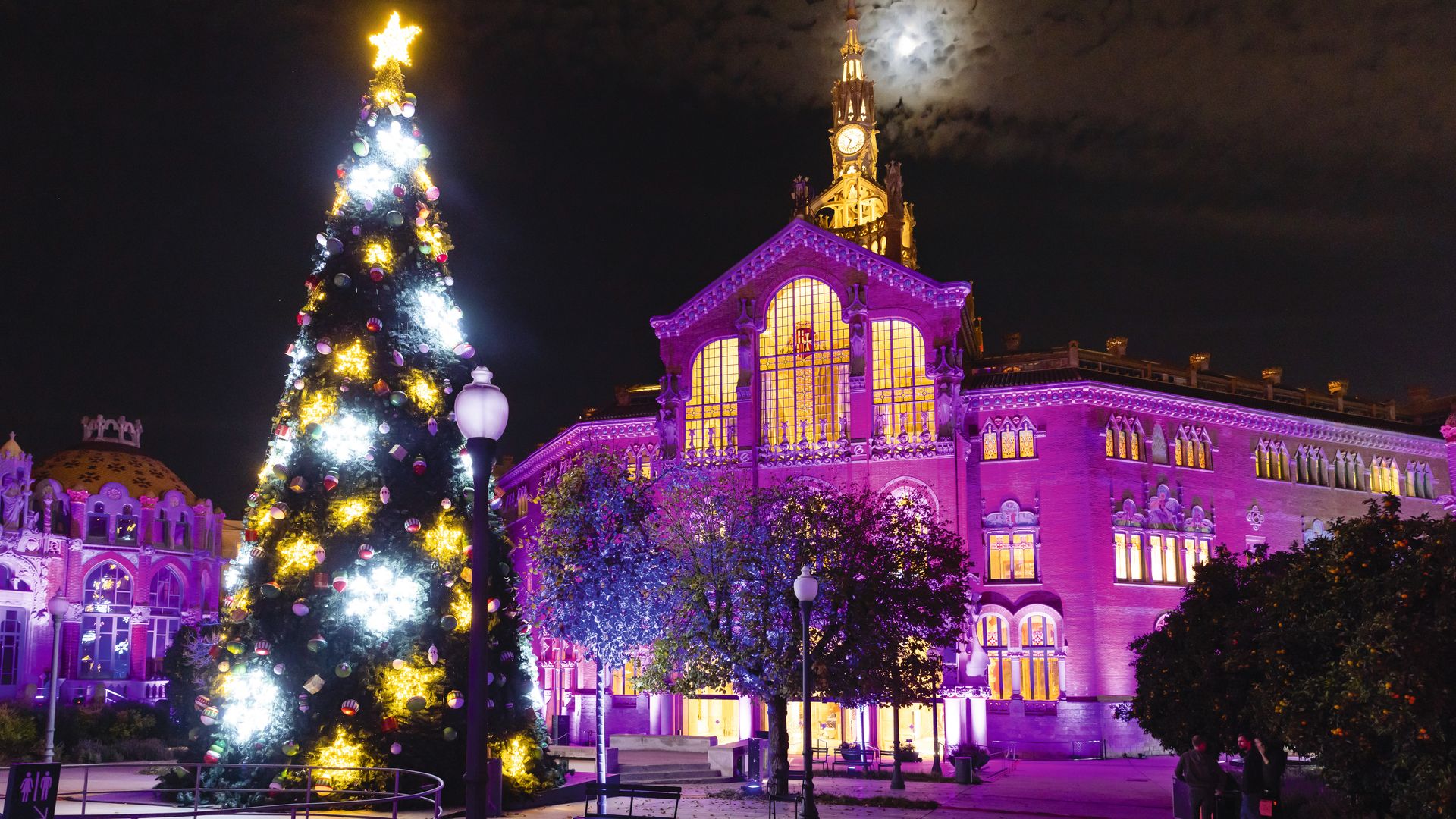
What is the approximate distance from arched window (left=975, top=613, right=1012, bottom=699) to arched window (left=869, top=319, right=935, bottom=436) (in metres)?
7.95

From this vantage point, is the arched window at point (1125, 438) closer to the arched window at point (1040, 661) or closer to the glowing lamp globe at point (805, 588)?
the arched window at point (1040, 661)

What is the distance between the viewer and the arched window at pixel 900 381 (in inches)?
1987

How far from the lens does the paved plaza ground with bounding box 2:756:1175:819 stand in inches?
1045

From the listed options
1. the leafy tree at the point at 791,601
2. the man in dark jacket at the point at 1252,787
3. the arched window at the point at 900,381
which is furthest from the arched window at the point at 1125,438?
the man in dark jacket at the point at 1252,787

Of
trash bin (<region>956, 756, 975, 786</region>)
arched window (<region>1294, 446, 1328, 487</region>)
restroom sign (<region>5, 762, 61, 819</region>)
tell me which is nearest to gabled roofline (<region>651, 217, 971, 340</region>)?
arched window (<region>1294, 446, 1328, 487</region>)

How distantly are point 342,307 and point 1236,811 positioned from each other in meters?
19.7

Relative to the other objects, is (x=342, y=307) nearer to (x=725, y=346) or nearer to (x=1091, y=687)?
(x=725, y=346)

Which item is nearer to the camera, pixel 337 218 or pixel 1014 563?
pixel 337 218

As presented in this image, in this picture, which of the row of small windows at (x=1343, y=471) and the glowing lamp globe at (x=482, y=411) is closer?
the glowing lamp globe at (x=482, y=411)

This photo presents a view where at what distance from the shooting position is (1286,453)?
181 feet

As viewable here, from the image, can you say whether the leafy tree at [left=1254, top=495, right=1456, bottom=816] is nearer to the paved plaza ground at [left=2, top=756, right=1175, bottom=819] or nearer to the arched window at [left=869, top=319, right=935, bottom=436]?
the paved plaza ground at [left=2, top=756, right=1175, bottom=819]

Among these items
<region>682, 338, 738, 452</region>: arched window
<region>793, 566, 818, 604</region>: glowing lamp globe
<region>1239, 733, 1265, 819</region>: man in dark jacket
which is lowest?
<region>1239, 733, 1265, 819</region>: man in dark jacket

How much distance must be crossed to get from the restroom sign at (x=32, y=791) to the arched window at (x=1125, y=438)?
41.6m

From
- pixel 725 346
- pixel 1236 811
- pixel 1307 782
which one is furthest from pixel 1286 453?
pixel 1236 811
